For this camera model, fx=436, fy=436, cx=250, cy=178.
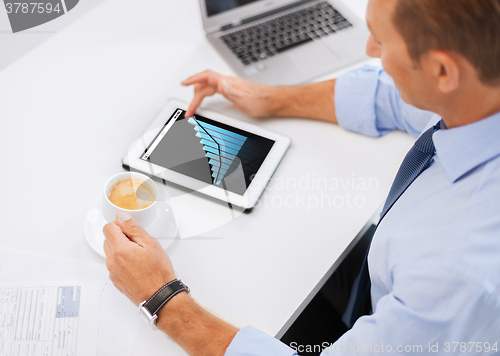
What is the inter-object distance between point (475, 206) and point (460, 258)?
0.09 meters

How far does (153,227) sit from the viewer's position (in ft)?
2.93

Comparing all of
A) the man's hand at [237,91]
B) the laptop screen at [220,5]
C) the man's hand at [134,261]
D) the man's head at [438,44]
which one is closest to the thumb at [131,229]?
the man's hand at [134,261]

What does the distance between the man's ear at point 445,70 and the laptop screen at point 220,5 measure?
74 centimetres

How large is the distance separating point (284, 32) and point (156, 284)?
2.72 feet

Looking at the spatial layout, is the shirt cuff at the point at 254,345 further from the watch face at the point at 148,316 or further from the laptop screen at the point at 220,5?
the laptop screen at the point at 220,5

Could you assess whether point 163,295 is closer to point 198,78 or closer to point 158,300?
point 158,300

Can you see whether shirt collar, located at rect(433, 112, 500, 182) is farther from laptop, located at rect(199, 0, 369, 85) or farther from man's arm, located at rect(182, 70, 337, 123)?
laptop, located at rect(199, 0, 369, 85)

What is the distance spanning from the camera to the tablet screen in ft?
3.13

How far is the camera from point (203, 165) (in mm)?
963

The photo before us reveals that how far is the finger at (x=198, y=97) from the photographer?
1058 mm

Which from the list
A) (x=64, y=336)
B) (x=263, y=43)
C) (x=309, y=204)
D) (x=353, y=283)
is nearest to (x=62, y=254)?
(x=64, y=336)

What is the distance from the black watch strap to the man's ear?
0.55 meters

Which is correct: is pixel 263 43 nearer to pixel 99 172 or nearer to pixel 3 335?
pixel 99 172

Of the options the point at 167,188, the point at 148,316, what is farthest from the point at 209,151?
the point at 148,316
